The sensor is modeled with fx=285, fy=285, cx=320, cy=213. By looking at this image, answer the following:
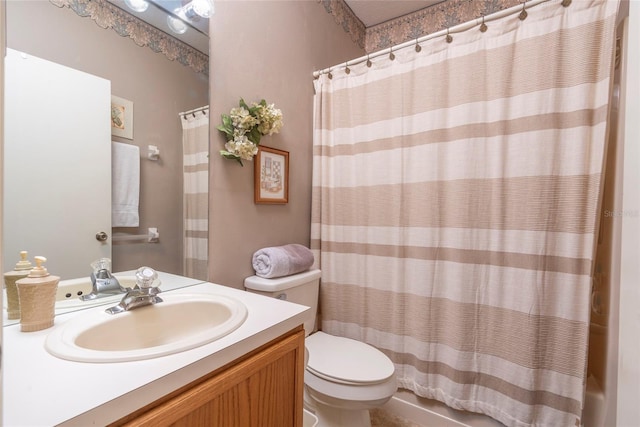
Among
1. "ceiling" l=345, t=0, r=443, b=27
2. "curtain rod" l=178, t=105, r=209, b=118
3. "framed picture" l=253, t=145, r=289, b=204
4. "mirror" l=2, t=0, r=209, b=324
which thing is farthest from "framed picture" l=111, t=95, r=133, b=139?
"ceiling" l=345, t=0, r=443, b=27

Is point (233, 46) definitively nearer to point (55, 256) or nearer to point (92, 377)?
point (55, 256)

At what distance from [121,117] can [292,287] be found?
3.10ft

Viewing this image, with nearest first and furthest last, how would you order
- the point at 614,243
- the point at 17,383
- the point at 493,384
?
the point at 17,383 → the point at 614,243 → the point at 493,384

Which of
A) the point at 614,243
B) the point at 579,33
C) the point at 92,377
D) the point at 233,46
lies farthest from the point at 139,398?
the point at 579,33

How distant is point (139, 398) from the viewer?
505 mm

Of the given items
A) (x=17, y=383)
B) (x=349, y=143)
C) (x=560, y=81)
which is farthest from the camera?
(x=349, y=143)

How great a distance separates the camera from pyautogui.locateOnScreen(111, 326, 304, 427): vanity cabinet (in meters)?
0.55

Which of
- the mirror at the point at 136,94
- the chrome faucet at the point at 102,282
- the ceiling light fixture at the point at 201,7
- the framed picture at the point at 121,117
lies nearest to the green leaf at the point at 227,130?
the mirror at the point at 136,94

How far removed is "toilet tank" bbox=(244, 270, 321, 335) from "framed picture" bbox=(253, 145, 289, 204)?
0.39m

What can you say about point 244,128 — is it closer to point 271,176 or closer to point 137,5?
point 271,176

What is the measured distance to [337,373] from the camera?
113 centimetres

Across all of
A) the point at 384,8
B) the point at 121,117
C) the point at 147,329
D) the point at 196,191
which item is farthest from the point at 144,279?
the point at 384,8

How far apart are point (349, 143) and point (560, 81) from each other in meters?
0.93

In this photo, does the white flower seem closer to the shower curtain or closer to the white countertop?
the shower curtain
